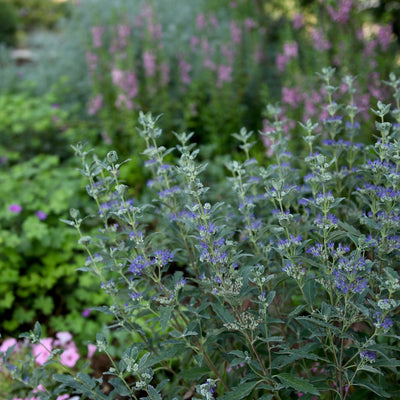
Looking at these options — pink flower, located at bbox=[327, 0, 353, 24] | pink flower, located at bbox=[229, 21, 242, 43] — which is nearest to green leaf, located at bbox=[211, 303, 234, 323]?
pink flower, located at bbox=[327, 0, 353, 24]

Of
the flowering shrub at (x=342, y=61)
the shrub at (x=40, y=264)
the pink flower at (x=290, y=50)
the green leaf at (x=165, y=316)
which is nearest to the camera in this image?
the green leaf at (x=165, y=316)

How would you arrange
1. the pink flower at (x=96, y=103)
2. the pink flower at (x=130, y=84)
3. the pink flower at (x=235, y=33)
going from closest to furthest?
1. the pink flower at (x=130, y=84)
2. the pink flower at (x=96, y=103)
3. the pink flower at (x=235, y=33)

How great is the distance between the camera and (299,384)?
1.29 metres

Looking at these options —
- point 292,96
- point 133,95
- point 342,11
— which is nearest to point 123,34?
point 133,95

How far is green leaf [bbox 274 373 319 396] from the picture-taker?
1.26 m

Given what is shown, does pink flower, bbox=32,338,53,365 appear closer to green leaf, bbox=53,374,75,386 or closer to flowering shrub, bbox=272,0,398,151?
green leaf, bbox=53,374,75,386

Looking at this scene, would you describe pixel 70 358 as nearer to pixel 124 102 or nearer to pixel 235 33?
pixel 124 102

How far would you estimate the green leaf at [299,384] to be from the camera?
1260mm

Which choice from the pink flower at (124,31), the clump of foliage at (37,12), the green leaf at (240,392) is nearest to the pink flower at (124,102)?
the pink flower at (124,31)

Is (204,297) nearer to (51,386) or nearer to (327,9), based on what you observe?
(51,386)

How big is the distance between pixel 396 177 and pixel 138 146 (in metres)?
3.15

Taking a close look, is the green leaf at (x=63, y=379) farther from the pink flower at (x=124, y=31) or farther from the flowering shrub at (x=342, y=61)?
the pink flower at (x=124, y=31)

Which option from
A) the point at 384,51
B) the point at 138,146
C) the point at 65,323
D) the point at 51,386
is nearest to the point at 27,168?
the point at 138,146

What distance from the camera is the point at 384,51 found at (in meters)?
4.04
